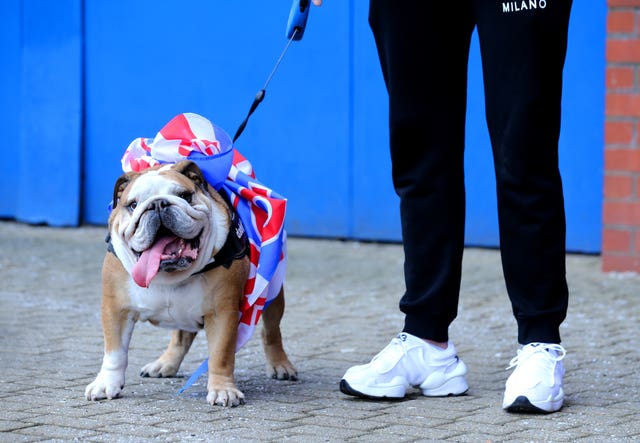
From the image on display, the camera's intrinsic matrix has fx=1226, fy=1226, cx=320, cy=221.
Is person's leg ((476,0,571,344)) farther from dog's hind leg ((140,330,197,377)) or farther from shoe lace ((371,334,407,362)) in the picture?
dog's hind leg ((140,330,197,377))

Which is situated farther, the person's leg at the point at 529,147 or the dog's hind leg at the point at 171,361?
Answer: the dog's hind leg at the point at 171,361

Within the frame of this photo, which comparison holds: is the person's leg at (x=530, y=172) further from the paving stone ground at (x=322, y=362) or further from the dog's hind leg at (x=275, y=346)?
the dog's hind leg at (x=275, y=346)

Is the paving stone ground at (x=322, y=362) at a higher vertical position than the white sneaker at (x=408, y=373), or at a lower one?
lower

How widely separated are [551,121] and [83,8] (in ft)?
17.3

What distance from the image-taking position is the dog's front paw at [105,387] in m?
3.78

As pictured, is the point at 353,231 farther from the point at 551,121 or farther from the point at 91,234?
the point at 551,121

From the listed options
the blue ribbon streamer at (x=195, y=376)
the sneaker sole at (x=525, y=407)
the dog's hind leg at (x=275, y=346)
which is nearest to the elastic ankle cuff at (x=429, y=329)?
the sneaker sole at (x=525, y=407)

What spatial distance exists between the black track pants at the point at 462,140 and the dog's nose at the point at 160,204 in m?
0.76

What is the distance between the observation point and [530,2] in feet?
11.4

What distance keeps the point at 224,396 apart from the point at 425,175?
3.02 feet

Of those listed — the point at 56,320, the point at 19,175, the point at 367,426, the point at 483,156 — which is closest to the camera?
the point at 367,426

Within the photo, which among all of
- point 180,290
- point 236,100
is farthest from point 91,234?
point 180,290

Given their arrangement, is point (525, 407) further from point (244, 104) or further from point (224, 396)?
point (244, 104)

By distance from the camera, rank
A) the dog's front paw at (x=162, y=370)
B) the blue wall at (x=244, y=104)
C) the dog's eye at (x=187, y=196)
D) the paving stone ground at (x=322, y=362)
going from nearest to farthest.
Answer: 1. the paving stone ground at (x=322, y=362)
2. the dog's eye at (x=187, y=196)
3. the dog's front paw at (x=162, y=370)
4. the blue wall at (x=244, y=104)
